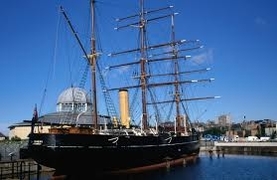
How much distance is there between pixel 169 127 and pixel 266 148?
1982 cm

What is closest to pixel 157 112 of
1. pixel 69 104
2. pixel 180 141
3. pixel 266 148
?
pixel 180 141

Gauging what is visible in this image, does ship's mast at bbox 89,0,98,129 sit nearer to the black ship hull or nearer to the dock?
the black ship hull

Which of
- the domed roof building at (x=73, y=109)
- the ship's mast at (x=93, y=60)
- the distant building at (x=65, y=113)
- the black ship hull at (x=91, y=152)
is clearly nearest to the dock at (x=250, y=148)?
the domed roof building at (x=73, y=109)

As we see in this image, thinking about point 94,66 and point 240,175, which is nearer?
point 240,175

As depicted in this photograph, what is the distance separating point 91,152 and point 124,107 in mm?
23509

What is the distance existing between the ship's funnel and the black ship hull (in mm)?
11119

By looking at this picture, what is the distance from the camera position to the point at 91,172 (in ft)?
130

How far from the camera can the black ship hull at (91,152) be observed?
122 feet

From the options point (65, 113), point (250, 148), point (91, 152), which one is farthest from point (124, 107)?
point (65, 113)

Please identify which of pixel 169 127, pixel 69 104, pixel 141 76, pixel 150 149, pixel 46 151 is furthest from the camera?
pixel 69 104

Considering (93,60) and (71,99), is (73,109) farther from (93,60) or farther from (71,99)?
(93,60)

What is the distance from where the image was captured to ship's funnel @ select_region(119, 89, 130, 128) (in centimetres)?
6044

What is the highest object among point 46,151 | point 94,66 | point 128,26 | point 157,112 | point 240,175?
point 128,26

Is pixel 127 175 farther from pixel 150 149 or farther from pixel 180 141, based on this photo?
pixel 180 141
